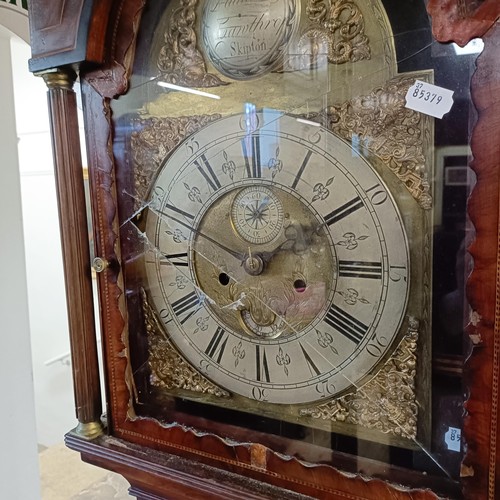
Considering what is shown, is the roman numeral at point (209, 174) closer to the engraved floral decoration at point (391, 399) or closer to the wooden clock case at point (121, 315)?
the wooden clock case at point (121, 315)

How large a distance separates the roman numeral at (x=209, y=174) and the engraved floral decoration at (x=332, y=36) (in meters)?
0.18

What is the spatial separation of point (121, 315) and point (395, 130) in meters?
0.50

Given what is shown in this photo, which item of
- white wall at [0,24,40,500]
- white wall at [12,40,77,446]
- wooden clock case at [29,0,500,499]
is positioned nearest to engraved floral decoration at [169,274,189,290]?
wooden clock case at [29,0,500,499]

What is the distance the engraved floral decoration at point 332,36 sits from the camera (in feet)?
1.90

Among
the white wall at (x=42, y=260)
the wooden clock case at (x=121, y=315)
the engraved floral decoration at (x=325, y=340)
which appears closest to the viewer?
the wooden clock case at (x=121, y=315)

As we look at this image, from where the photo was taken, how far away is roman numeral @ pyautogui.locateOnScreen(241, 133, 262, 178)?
0.65 metres

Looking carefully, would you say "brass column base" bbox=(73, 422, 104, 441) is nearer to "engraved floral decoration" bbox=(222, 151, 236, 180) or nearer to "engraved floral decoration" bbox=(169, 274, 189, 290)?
"engraved floral decoration" bbox=(169, 274, 189, 290)

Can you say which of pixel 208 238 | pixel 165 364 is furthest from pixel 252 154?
pixel 165 364

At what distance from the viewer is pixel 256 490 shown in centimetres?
67

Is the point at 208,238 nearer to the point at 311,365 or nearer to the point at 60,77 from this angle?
the point at 311,365

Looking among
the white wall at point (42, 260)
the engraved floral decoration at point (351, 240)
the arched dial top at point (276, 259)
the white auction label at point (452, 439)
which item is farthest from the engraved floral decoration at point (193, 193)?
the white wall at point (42, 260)

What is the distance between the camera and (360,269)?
1.99ft

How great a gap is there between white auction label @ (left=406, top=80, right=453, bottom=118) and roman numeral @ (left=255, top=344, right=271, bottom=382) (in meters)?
0.37

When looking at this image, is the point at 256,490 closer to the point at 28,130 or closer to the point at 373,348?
the point at 373,348
